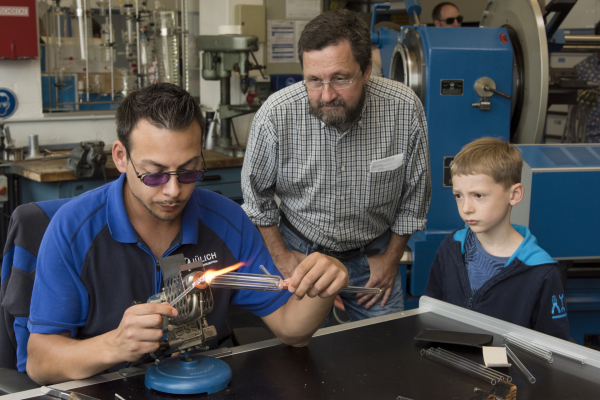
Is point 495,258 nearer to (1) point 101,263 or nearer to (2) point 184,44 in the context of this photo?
(1) point 101,263

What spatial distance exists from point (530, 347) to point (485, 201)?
49cm

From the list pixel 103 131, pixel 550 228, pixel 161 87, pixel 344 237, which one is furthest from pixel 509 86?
pixel 103 131

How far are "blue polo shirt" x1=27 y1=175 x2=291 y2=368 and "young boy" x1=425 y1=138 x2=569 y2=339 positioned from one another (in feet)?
1.77

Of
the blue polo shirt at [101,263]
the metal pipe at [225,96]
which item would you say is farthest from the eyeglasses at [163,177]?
the metal pipe at [225,96]

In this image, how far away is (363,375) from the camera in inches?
43.8

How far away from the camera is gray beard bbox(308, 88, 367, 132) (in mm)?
1759

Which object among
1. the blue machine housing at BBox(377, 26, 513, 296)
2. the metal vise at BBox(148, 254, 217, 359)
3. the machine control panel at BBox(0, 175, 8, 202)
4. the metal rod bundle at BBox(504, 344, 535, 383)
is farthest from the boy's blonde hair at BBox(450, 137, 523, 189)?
the machine control panel at BBox(0, 175, 8, 202)

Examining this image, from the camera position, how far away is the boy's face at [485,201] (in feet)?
5.25

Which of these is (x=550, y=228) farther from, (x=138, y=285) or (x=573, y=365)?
(x=138, y=285)

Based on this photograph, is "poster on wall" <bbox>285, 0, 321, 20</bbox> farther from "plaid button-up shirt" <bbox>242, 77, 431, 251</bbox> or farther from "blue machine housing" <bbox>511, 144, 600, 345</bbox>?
"blue machine housing" <bbox>511, 144, 600, 345</bbox>

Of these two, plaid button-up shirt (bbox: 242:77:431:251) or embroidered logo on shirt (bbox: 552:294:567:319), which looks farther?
plaid button-up shirt (bbox: 242:77:431:251)

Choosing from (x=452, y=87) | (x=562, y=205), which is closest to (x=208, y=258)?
(x=562, y=205)

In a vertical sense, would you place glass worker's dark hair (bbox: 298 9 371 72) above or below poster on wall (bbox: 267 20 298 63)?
below

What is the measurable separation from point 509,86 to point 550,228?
0.66 m
